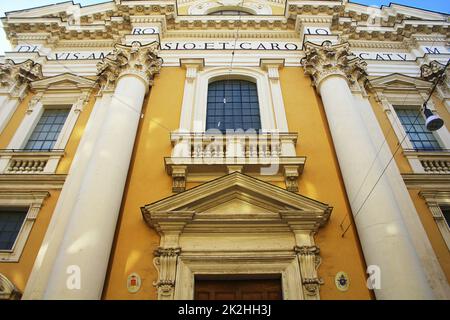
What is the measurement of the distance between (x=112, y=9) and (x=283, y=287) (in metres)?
13.8

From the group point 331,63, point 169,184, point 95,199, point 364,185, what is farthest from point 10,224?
point 331,63

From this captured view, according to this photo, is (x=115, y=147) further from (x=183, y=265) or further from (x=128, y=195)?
(x=183, y=265)

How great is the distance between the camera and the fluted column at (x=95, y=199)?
6.60 m

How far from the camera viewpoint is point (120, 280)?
718 centimetres

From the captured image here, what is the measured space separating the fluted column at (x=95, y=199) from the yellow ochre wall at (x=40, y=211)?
31cm

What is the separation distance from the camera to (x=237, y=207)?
324 inches

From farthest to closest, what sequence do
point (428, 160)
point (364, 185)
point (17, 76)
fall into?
point (17, 76) → point (428, 160) → point (364, 185)

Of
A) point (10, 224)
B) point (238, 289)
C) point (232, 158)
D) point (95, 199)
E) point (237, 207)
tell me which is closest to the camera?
point (238, 289)

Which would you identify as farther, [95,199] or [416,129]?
[416,129]

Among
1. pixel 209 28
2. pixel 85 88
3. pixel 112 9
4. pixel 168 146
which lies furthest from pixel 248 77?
pixel 112 9

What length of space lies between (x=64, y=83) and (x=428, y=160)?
12062 mm

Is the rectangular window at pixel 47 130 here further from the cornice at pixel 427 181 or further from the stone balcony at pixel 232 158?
the cornice at pixel 427 181

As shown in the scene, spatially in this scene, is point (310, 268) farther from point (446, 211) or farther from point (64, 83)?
point (64, 83)

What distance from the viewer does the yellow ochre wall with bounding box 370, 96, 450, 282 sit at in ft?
25.1
